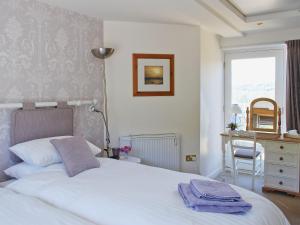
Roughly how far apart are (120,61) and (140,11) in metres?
0.70

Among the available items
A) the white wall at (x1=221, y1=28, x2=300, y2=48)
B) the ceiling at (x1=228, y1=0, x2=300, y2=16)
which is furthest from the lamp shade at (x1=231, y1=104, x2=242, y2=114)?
the ceiling at (x1=228, y1=0, x2=300, y2=16)

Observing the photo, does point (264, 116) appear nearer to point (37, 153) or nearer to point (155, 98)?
point (155, 98)

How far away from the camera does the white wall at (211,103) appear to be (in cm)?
400

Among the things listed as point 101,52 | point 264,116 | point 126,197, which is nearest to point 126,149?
point 101,52

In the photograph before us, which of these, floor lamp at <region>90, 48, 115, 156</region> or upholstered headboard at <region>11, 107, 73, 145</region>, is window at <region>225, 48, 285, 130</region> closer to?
floor lamp at <region>90, 48, 115, 156</region>

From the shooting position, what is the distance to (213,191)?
1662 millimetres

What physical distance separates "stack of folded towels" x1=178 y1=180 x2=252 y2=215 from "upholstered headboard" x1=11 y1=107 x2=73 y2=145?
1551 millimetres

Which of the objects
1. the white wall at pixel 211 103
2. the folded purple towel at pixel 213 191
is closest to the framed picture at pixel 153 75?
the white wall at pixel 211 103

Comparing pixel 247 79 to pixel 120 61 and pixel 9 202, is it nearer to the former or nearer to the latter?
pixel 120 61

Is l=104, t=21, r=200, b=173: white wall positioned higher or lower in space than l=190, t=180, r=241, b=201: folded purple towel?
higher

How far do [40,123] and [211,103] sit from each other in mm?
2639

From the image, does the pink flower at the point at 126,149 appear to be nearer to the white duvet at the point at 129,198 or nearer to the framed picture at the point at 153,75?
the framed picture at the point at 153,75

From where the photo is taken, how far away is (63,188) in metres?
1.88

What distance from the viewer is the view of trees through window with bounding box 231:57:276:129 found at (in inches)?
170
